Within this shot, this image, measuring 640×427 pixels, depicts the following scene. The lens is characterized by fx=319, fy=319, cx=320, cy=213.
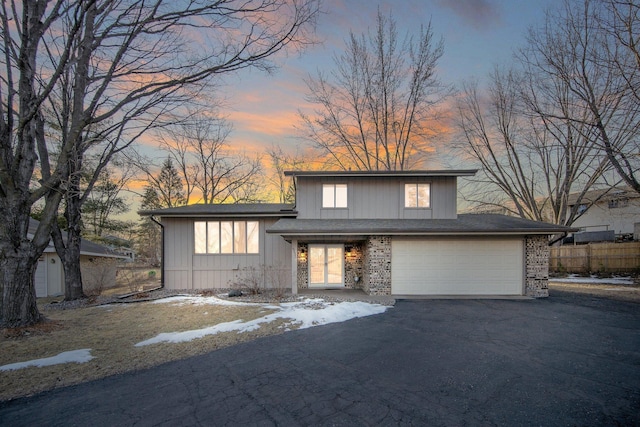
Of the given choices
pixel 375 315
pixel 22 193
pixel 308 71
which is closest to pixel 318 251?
pixel 375 315

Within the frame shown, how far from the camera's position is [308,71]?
22.7m

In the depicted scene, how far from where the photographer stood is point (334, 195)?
13.3 m

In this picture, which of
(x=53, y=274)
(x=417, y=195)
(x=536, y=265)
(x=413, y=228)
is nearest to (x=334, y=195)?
(x=417, y=195)

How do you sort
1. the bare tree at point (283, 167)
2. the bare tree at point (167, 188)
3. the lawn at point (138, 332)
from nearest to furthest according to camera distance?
the lawn at point (138, 332) < the bare tree at point (283, 167) < the bare tree at point (167, 188)

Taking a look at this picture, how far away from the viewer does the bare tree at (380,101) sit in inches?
879

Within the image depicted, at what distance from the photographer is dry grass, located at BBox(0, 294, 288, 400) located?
4539mm

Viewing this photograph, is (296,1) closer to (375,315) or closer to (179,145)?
(375,315)

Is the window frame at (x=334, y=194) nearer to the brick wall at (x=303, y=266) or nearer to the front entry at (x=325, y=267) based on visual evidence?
the front entry at (x=325, y=267)

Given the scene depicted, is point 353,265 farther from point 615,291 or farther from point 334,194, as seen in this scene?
point 615,291

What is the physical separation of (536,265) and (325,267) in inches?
306

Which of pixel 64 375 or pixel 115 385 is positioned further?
pixel 64 375

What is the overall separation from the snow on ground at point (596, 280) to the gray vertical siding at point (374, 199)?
9265mm

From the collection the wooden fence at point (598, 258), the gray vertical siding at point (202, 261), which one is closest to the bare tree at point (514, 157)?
the wooden fence at point (598, 258)

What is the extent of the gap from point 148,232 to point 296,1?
3398cm
